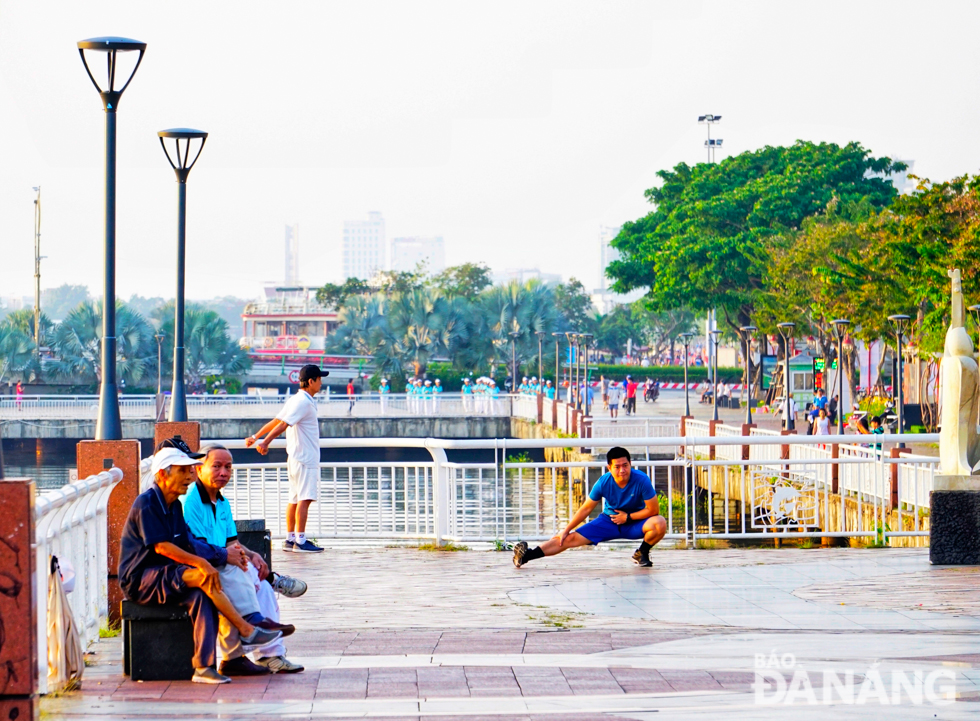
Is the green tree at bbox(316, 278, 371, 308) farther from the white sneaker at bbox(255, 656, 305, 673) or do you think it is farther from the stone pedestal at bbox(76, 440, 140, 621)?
the white sneaker at bbox(255, 656, 305, 673)

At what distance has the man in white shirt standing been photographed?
10.1 meters

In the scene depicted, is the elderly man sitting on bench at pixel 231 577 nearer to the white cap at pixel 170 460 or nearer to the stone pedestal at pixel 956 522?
the white cap at pixel 170 460

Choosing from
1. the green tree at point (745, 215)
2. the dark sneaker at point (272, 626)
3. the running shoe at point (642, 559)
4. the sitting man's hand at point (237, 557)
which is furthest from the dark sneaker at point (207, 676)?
the green tree at point (745, 215)

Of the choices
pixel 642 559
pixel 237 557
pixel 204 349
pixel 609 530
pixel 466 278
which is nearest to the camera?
pixel 237 557

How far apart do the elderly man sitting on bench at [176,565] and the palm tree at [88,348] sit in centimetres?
5999

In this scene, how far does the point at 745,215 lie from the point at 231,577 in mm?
50038

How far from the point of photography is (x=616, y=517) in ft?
31.9

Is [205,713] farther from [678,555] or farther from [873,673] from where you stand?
[678,555]

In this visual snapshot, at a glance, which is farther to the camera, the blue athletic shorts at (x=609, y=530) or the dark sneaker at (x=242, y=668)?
the blue athletic shorts at (x=609, y=530)

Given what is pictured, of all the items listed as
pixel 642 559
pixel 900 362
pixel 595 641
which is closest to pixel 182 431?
pixel 642 559

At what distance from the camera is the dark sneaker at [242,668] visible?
594cm

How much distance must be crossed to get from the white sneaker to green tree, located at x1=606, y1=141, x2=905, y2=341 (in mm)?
43149

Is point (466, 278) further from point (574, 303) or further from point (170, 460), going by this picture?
point (170, 460)

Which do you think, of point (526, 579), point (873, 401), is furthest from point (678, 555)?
point (873, 401)
